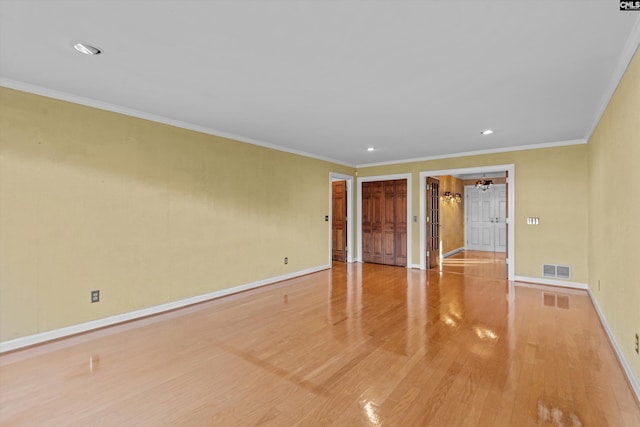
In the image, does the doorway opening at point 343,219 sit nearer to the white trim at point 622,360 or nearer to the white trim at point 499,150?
the white trim at point 499,150

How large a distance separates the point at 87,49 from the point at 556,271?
705 cm

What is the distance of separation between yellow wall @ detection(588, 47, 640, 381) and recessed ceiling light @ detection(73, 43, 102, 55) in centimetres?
408

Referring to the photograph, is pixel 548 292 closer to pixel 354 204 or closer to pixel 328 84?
pixel 354 204

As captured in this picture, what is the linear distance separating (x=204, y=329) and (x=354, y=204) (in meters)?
5.22

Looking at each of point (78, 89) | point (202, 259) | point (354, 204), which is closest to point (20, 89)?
point (78, 89)

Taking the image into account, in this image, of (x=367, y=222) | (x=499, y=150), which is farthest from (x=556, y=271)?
(x=367, y=222)

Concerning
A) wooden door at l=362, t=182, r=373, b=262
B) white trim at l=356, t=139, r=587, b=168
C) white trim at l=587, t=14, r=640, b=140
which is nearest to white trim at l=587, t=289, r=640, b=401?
white trim at l=587, t=14, r=640, b=140

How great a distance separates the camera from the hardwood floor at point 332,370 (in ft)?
6.58

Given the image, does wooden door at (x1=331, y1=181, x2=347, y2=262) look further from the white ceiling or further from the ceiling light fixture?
the ceiling light fixture

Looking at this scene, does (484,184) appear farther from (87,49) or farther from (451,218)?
(87,49)

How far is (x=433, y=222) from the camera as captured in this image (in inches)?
291

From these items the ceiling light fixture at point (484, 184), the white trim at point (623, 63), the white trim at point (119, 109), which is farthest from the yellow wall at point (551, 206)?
the white trim at point (119, 109)

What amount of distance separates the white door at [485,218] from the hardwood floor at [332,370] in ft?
18.8

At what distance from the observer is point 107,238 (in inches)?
139
